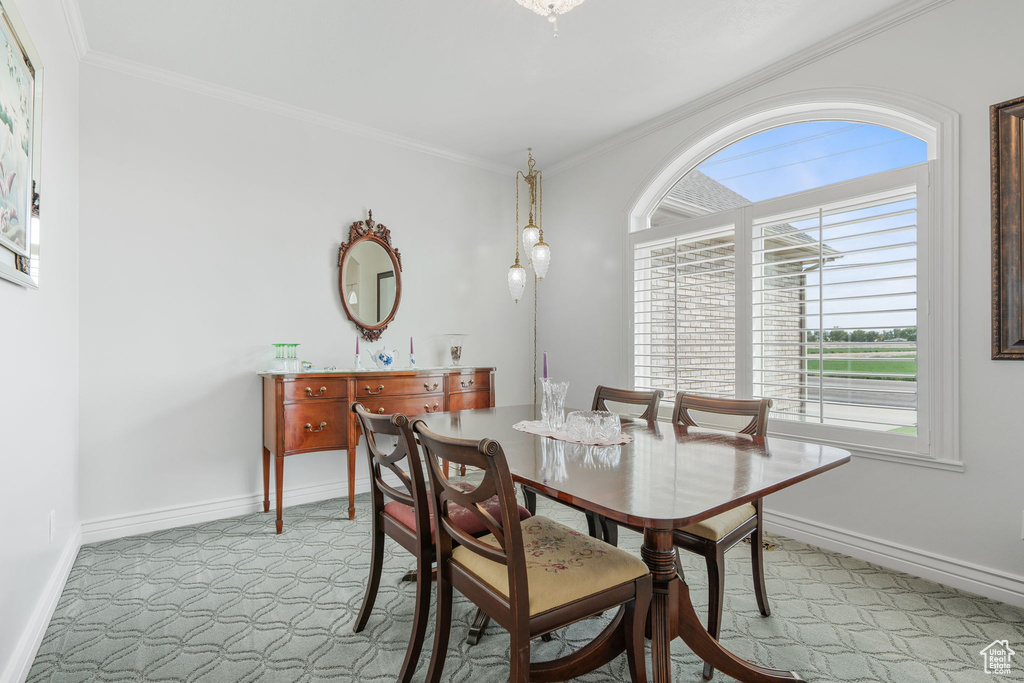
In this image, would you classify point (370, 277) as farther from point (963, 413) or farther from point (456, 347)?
point (963, 413)

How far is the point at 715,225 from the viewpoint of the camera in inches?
131

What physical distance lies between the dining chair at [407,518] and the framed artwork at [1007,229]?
2.21 meters

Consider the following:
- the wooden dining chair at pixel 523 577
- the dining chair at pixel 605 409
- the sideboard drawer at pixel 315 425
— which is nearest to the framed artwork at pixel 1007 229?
the dining chair at pixel 605 409

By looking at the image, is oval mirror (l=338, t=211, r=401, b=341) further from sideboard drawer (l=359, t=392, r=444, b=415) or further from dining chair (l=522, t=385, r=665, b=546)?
dining chair (l=522, t=385, r=665, b=546)

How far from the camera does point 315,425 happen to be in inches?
123

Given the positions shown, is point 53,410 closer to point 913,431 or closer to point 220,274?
point 220,274

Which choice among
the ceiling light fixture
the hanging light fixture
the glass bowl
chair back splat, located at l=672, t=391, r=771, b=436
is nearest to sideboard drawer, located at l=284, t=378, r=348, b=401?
the hanging light fixture

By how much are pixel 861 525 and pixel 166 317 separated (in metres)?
4.10

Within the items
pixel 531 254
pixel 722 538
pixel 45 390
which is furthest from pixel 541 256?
pixel 45 390

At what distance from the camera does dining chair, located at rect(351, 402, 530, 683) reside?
1.60m

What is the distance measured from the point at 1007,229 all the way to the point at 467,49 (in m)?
2.70

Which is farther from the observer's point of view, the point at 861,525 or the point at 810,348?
the point at 810,348

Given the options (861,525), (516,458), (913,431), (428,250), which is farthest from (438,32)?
(861,525)

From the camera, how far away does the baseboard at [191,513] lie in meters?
2.87
